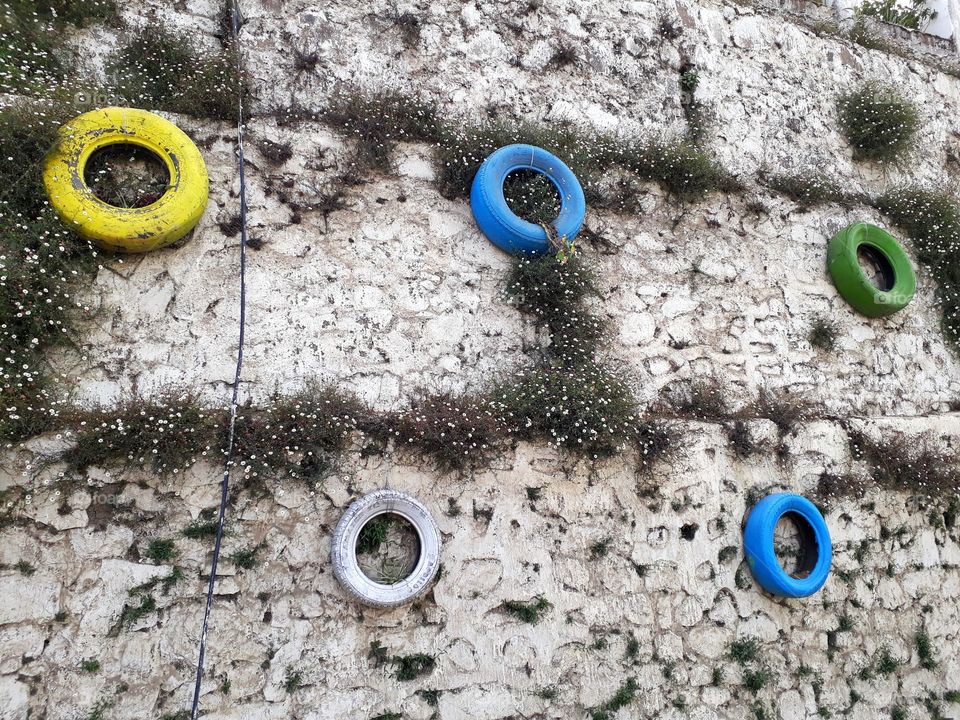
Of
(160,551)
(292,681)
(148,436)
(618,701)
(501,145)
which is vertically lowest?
(618,701)

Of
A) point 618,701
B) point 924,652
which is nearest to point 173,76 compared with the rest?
point 618,701

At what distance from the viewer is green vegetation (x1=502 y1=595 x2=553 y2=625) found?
158 inches

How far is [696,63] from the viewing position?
613 cm

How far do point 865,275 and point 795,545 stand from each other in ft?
8.04

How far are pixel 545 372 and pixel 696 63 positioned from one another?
360 centimetres

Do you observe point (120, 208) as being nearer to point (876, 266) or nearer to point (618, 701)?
point (618, 701)

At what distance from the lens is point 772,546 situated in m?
4.55

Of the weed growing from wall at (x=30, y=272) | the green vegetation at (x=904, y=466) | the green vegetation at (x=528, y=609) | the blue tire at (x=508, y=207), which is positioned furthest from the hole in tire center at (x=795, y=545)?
the weed growing from wall at (x=30, y=272)

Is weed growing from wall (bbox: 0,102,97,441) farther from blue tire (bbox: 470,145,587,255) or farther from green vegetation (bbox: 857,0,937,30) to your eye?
green vegetation (bbox: 857,0,937,30)

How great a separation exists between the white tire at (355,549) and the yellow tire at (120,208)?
6.41 feet

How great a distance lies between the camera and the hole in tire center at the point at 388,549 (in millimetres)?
3812

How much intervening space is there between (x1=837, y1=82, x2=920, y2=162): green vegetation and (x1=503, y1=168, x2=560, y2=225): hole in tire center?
3549 mm

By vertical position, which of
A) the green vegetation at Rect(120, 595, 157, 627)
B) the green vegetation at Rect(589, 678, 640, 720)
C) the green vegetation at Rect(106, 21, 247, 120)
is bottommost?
the green vegetation at Rect(589, 678, 640, 720)

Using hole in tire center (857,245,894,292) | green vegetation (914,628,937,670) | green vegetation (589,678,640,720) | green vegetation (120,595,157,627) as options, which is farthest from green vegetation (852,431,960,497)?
green vegetation (120,595,157,627)
